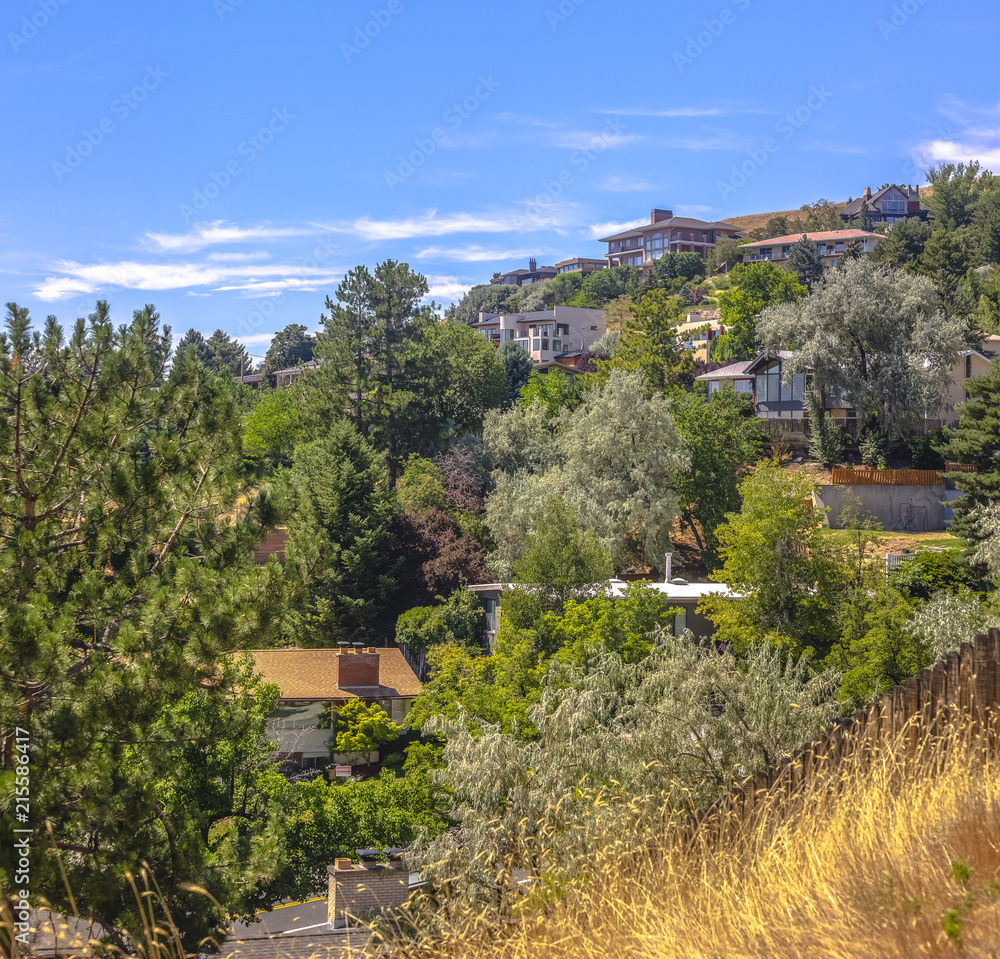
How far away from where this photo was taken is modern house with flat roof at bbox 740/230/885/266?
104 meters

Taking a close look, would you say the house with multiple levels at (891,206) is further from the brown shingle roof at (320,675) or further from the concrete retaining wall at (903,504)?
the brown shingle roof at (320,675)

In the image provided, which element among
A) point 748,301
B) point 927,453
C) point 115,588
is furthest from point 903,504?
point 115,588

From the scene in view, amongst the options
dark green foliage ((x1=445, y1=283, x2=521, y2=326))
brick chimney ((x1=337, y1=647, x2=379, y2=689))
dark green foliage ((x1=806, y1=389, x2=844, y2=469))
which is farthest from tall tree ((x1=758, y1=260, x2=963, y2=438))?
dark green foliage ((x1=445, y1=283, x2=521, y2=326))

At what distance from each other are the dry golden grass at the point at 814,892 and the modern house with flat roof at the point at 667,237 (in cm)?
12703

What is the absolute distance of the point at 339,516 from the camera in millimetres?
44781

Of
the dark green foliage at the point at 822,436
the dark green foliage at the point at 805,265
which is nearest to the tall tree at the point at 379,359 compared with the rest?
the dark green foliage at the point at 822,436

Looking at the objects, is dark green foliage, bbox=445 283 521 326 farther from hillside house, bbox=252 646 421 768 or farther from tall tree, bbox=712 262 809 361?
hillside house, bbox=252 646 421 768

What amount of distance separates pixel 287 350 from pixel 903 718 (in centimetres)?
10461

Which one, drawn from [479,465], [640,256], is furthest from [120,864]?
[640,256]

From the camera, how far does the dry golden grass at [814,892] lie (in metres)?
4.04

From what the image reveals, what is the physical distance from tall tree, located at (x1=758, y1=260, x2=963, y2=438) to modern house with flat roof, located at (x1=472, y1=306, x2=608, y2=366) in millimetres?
45493

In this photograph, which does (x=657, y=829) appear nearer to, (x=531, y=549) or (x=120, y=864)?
(x=120, y=864)

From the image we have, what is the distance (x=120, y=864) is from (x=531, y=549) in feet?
88.0

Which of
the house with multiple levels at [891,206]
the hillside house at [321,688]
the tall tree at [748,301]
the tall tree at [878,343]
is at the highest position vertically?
the house with multiple levels at [891,206]
